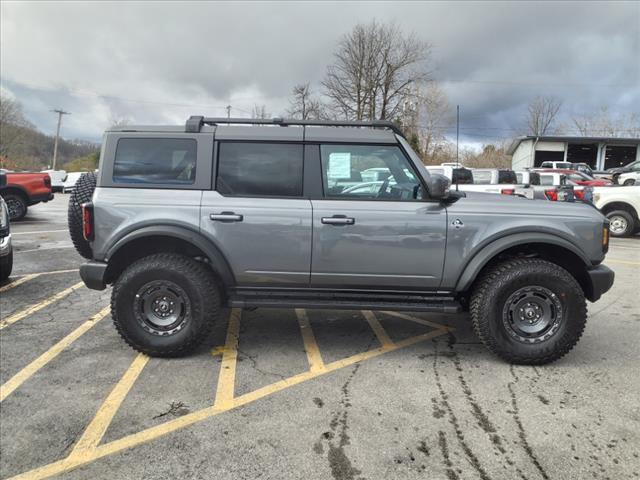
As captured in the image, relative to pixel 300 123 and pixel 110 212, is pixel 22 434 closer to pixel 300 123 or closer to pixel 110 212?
pixel 110 212

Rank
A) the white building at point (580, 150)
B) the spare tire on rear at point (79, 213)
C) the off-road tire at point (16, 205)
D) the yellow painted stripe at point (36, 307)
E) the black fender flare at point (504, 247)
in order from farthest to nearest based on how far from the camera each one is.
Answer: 1. the white building at point (580, 150)
2. the off-road tire at point (16, 205)
3. the yellow painted stripe at point (36, 307)
4. the spare tire on rear at point (79, 213)
5. the black fender flare at point (504, 247)

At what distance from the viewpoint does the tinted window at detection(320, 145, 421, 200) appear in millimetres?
3848

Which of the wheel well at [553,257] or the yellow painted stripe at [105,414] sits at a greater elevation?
the wheel well at [553,257]

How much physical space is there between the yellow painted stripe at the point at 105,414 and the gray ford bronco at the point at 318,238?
0.23 metres

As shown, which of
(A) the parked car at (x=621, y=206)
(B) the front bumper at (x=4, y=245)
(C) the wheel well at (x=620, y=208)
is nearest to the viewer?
(B) the front bumper at (x=4, y=245)

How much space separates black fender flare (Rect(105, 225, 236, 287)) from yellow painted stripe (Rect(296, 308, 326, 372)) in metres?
1.04

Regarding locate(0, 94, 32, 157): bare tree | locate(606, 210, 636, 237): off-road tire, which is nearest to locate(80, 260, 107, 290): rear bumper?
locate(606, 210, 636, 237): off-road tire

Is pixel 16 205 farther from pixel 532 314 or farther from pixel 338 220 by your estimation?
pixel 532 314

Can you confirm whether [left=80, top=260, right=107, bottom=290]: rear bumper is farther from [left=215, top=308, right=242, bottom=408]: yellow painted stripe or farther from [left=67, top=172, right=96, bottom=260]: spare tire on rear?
[left=215, top=308, right=242, bottom=408]: yellow painted stripe

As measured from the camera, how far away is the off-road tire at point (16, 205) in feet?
41.9

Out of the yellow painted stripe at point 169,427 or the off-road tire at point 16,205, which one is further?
the off-road tire at point 16,205

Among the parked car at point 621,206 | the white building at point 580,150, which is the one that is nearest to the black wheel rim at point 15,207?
the parked car at point 621,206

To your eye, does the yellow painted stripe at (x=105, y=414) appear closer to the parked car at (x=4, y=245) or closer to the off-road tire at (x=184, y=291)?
the off-road tire at (x=184, y=291)

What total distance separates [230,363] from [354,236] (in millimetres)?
1487
